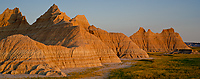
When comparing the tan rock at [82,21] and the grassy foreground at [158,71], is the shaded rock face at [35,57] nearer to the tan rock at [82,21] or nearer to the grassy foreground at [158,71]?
the grassy foreground at [158,71]

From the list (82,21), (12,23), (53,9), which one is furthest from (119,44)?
(12,23)

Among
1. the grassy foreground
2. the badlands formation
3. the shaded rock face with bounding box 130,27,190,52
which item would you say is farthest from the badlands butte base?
the shaded rock face with bounding box 130,27,190,52

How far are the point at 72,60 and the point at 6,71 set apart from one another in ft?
43.9

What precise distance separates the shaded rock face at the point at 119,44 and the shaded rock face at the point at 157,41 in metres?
59.1

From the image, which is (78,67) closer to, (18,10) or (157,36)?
(18,10)

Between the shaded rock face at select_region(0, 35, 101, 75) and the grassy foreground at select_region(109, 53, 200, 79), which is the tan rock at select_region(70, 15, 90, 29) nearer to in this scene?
the shaded rock face at select_region(0, 35, 101, 75)

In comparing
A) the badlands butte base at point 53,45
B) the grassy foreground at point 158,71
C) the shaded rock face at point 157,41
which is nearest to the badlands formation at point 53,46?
the badlands butte base at point 53,45

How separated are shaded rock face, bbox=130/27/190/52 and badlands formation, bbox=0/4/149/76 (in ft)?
196

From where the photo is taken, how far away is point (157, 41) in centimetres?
14488

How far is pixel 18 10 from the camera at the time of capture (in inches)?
3474

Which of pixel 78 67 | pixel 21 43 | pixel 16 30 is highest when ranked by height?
pixel 16 30

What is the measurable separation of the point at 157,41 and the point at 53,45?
114 m

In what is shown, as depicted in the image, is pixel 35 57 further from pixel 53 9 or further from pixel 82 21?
pixel 82 21

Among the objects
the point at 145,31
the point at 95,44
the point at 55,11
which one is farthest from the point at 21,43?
the point at 145,31
